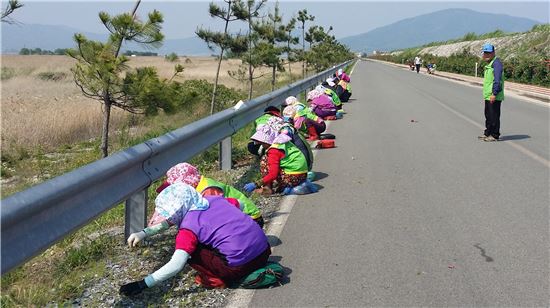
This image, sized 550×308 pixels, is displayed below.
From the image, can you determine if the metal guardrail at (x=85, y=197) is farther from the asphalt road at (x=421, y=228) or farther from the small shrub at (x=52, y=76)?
the small shrub at (x=52, y=76)

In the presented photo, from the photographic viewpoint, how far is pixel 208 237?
156 inches

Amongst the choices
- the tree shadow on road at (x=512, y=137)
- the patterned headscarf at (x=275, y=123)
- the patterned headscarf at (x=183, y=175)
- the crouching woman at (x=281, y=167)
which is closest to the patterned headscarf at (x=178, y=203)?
the patterned headscarf at (x=183, y=175)

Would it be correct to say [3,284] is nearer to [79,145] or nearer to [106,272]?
[106,272]

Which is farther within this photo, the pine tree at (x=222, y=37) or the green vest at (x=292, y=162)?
the pine tree at (x=222, y=37)

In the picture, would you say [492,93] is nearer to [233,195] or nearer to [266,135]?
[266,135]

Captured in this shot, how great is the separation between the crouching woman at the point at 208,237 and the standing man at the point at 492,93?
7917 mm

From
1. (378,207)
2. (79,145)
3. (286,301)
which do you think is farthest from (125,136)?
(286,301)

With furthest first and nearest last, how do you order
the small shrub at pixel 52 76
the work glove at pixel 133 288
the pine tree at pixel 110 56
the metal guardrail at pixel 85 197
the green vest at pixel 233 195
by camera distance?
1. the small shrub at pixel 52 76
2. the pine tree at pixel 110 56
3. the green vest at pixel 233 195
4. the work glove at pixel 133 288
5. the metal guardrail at pixel 85 197

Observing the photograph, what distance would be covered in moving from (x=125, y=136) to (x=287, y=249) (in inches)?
301

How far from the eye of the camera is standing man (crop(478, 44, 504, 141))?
10.7m

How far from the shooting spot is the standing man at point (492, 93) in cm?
1073

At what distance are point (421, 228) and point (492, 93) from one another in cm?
640

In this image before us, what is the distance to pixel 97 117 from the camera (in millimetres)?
14773

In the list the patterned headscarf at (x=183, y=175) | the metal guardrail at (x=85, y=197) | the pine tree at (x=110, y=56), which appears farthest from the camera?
the pine tree at (x=110, y=56)
